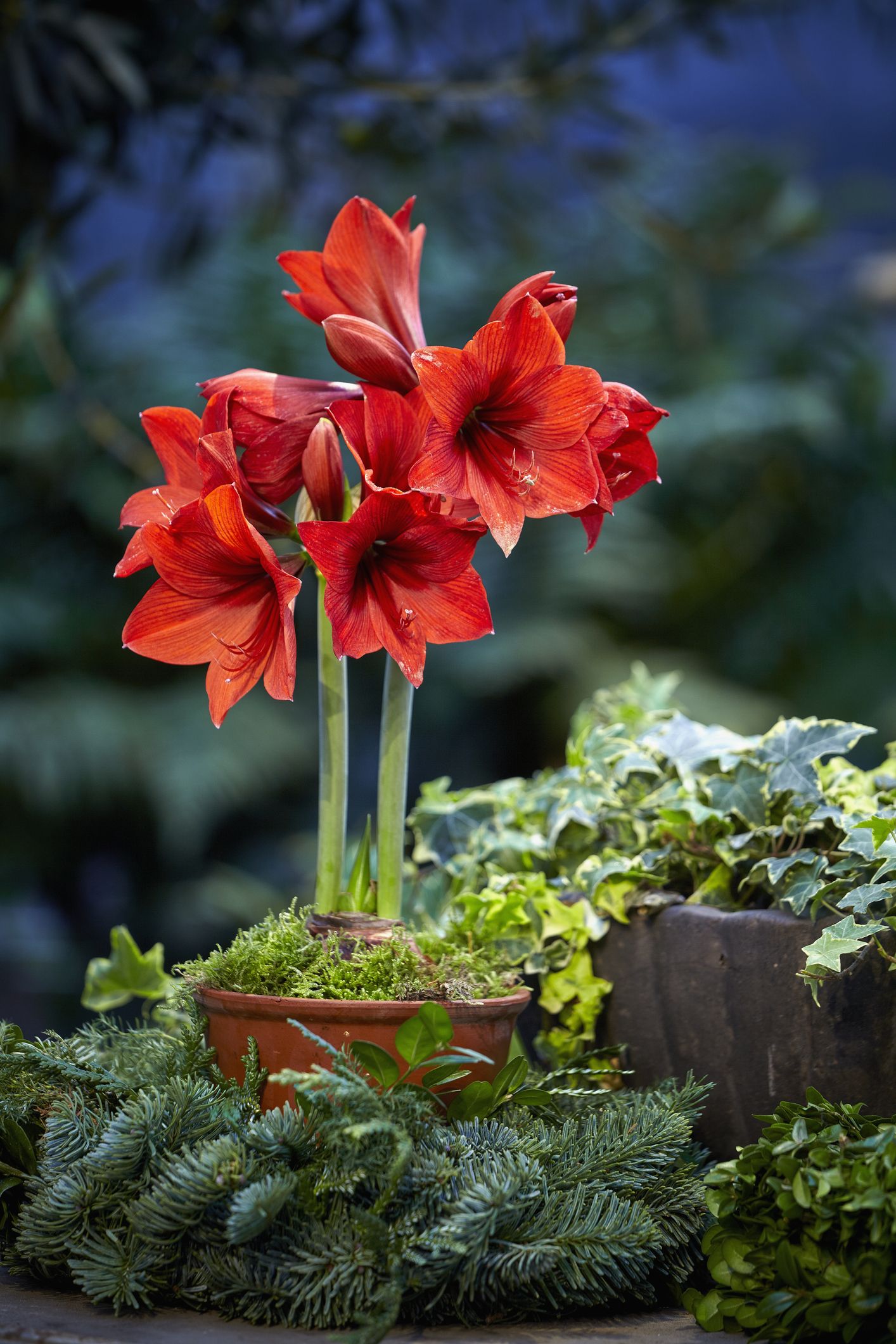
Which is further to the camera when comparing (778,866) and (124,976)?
(124,976)

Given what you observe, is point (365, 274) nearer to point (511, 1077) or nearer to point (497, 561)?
point (511, 1077)

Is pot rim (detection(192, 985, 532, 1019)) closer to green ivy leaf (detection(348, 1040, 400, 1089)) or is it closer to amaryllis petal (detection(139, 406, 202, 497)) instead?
green ivy leaf (detection(348, 1040, 400, 1089))

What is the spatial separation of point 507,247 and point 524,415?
2.10 m

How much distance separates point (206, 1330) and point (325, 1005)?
0.17 meters

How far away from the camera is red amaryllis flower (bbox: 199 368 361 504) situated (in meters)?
0.68

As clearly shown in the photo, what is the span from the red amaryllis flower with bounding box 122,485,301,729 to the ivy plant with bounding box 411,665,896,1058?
0.25 meters

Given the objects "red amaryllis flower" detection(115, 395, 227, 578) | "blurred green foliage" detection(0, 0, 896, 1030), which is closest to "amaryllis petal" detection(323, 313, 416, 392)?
"red amaryllis flower" detection(115, 395, 227, 578)

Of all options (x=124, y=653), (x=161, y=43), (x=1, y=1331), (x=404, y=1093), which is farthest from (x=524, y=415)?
(x=124, y=653)

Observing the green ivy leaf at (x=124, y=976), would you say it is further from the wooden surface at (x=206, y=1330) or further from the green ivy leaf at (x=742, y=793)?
the green ivy leaf at (x=742, y=793)

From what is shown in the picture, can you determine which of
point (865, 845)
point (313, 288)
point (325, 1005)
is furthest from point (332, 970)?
point (313, 288)

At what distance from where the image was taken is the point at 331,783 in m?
0.72

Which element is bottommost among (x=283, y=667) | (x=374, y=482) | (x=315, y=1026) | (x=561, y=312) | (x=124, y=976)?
(x=124, y=976)

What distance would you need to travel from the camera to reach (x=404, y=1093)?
58cm

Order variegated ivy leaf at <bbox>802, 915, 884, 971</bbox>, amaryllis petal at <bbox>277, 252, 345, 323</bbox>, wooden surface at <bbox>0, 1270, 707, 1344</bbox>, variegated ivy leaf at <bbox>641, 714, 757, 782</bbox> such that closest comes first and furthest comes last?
1. wooden surface at <bbox>0, 1270, 707, 1344</bbox>
2. variegated ivy leaf at <bbox>802, 915, 884, 971</bbox>
3. amaryllis petal at <bbox>277, 252, 345, 323</bbox>
4. variegated ivy leaf at <bbox>641, 714, 757, 782</bbox>
